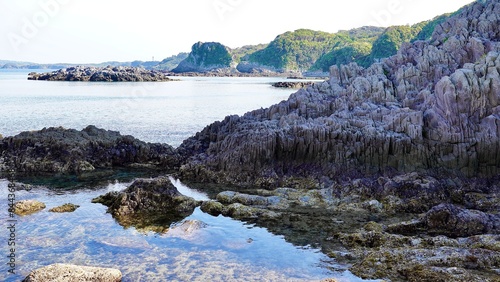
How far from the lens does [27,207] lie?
22812mm

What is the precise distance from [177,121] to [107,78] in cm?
11384

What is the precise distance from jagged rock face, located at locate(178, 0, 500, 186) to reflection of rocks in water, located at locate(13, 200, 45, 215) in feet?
33.5

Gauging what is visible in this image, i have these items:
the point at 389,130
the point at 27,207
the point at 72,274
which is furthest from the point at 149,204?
the point at 389,130

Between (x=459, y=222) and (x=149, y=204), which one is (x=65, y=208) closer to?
(x=149, y=204)

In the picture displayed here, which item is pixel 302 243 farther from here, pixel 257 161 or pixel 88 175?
pixel 88 175

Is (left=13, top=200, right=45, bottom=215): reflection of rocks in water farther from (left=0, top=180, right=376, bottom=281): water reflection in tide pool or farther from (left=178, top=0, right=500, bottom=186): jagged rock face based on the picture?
(left=178, top=0, right=500, bottom=186): jagged rock face

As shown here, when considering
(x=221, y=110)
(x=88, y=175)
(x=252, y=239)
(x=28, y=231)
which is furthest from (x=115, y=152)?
(x=221, y=110)

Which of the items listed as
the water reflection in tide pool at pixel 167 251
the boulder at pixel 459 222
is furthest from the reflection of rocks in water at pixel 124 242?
the boulder at pixel 459 222

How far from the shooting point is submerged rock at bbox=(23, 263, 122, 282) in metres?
14.9

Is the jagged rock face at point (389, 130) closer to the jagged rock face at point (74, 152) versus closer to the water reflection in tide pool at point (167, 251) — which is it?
the jagged rock face at point (74, 152)

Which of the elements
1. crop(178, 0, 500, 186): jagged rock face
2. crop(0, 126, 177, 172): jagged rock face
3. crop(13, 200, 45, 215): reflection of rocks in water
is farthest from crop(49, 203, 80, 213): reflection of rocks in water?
crop(178, 0, 500, 186): jagged rock face

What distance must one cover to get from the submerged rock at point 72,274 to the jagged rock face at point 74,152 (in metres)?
17.3

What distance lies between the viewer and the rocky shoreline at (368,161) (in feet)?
61.6

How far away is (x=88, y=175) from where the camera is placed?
30.7m
